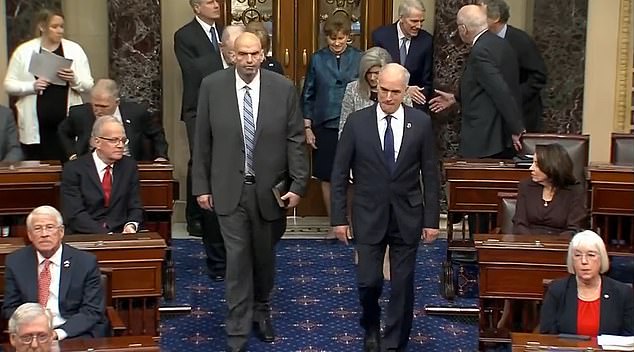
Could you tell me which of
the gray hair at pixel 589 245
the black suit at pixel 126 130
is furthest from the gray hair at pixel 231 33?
the gray hair at pixel 589 245

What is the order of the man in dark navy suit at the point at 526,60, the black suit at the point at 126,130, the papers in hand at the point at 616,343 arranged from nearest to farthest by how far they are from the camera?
the papers in hand at the point at 616,343, the black suit at the point at 126,130, the man in dark navy suit at the point at 526,60

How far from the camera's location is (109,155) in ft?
23.3

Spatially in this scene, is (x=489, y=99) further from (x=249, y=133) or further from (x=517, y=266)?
(x=249, y=133)

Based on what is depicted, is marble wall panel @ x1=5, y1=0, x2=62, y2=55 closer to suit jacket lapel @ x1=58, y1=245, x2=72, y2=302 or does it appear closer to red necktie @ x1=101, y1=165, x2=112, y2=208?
red necktie @ x1=101, y1=165, x2=112, y2=208

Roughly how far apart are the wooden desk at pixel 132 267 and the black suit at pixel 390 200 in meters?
1.04

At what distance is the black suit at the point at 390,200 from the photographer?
21.3 feet

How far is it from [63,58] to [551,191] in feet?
12.9

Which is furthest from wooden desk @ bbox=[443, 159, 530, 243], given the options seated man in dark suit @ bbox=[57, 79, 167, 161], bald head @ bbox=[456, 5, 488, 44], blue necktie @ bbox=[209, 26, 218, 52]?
blue necktie @ bbox=[209, 26, 218, 52]

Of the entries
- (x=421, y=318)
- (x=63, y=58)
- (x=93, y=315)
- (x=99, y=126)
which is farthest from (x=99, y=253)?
(x=63, y=58)

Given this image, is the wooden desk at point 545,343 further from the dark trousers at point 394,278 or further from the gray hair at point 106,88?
the gray hair at point 106,88

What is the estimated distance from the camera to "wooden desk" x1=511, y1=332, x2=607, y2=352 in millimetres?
4883

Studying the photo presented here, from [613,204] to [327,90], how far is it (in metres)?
2.46

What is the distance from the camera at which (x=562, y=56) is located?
998 cm

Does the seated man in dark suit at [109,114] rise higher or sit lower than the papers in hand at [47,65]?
lower
